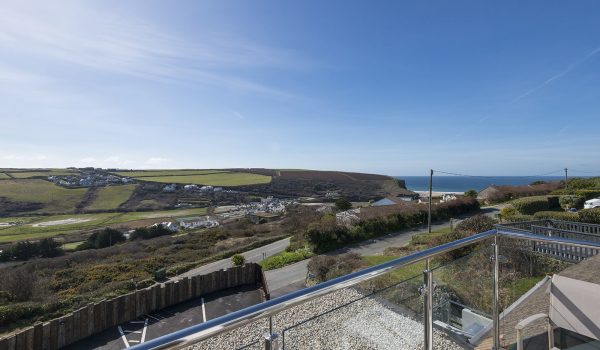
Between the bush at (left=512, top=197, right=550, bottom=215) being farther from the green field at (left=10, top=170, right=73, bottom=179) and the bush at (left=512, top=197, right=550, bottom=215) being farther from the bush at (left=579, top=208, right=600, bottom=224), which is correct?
the green field at (left=10, top=170, right=73, bottom=179)

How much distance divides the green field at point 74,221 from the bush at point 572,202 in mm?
35717

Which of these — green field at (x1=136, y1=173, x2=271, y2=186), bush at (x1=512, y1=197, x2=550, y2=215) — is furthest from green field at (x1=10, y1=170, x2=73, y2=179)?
bush at (x1=512, y1=197, x2=550, y2=215)

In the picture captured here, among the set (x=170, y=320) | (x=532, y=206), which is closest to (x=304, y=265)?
(x=170, y=320)

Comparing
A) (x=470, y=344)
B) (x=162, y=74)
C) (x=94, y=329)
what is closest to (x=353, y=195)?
(x=162, y=74)

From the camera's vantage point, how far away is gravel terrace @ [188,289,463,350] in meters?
→ 1.15

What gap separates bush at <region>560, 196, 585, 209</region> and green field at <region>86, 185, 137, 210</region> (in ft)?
153

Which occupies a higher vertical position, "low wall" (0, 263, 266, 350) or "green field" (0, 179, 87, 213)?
"green field" (0, 179, 87, 213)

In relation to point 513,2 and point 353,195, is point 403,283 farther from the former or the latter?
point 353,195

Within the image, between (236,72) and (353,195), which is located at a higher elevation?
(236,72)

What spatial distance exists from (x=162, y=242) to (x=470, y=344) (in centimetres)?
2850

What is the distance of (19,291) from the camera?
557 inches

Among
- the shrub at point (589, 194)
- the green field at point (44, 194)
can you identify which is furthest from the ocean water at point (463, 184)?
the green field at point (44, 194)

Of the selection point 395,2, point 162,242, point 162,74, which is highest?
point 395,2

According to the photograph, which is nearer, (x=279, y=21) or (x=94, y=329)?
(x=94, y=329)
